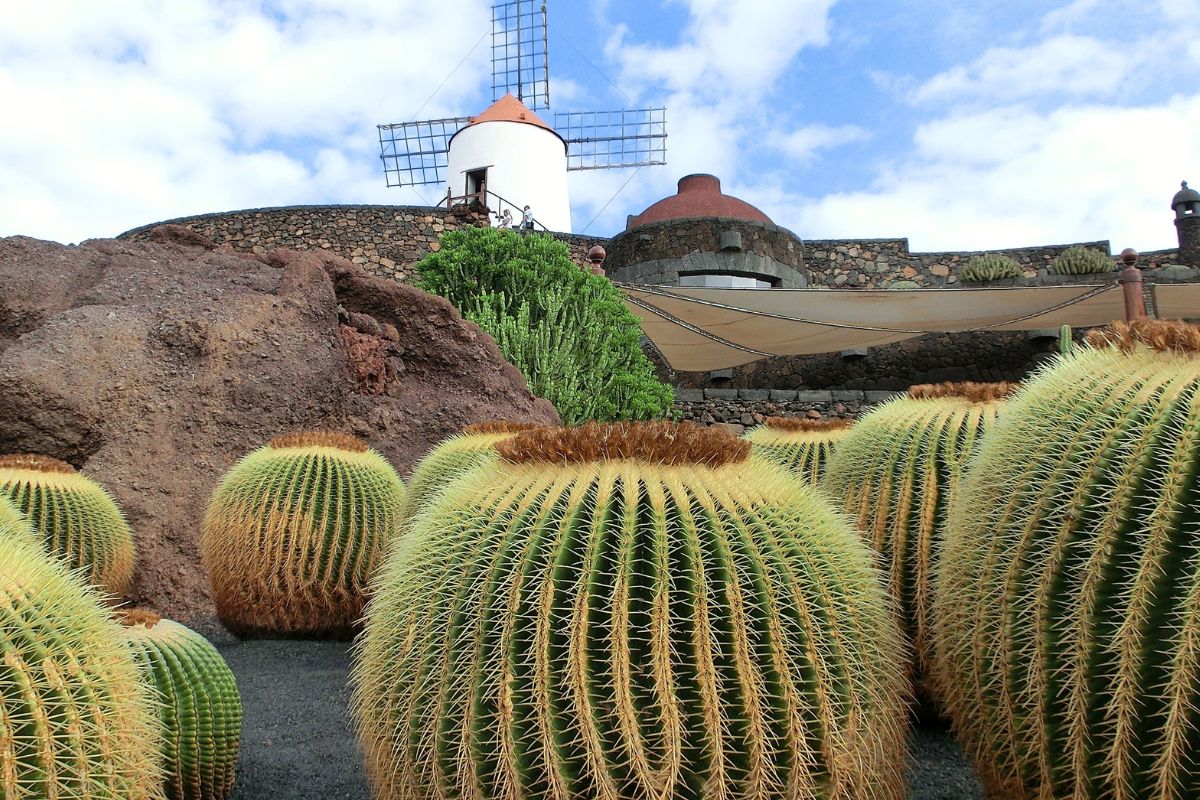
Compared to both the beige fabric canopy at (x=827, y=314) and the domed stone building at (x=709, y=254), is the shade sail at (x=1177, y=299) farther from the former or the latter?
the domed stone building at (x=709, y=254)

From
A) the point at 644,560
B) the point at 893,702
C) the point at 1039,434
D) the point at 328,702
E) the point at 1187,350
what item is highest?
the point at 1187,350

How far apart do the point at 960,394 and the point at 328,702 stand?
2.72 m

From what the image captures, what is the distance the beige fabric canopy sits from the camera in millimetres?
11641

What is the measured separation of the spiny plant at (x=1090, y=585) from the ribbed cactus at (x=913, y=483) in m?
0.74

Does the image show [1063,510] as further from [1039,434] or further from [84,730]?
[84,730]


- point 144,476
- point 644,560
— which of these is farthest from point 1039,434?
point 144,476

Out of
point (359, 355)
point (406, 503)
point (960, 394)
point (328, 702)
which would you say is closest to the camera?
point (960, 394)

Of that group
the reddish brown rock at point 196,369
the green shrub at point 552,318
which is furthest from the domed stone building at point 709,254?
the reddish brown rock at point 196,369

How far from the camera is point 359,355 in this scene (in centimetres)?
650

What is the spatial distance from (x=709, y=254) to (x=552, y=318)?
653 centimetres

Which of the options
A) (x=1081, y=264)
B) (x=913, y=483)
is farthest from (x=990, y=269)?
(x=913, y=483)

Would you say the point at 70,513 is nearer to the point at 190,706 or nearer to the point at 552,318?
the point at 190,706

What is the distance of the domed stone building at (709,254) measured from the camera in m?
14.9

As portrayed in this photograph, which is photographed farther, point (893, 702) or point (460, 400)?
point (460, 400)
